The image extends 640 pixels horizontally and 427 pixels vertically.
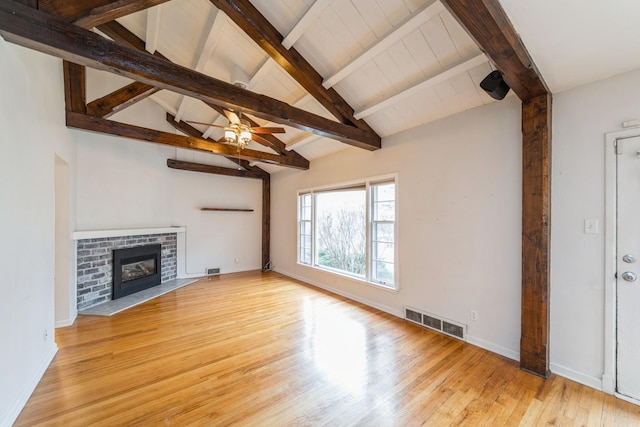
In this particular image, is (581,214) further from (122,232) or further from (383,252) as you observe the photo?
(122,232)

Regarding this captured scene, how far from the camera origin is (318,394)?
214 cm

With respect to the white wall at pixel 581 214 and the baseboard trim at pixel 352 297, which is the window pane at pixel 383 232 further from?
the white wall at pixel 581 214

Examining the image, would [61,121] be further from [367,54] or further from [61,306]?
[367,54]

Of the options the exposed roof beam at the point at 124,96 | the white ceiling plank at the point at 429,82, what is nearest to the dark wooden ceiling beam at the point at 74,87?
the exposed roof beam at the point at 124,96

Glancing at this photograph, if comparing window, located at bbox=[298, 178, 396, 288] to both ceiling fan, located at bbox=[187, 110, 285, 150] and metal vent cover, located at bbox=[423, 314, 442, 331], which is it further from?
ceiling fan, located at bbox=[187, 110, 285, 150]

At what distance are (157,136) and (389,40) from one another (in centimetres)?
391

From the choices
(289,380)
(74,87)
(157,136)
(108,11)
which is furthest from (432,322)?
(74,87)

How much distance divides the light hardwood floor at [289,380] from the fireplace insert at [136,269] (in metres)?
1.05

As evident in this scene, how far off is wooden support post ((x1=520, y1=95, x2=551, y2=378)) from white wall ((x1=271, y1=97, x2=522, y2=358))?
0.22 metres

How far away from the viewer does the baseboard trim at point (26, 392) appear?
5.81 ft

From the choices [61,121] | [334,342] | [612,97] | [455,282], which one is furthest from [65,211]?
[612,97]

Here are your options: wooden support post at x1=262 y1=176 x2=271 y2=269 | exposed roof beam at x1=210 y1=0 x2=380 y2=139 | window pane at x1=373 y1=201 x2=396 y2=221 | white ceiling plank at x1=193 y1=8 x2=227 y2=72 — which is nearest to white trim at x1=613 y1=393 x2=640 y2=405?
window pane at x1=373 y1=201 x2=396 y2=221

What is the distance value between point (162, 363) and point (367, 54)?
380cm

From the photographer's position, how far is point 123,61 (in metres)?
2.18
